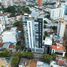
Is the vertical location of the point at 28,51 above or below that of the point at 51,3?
below

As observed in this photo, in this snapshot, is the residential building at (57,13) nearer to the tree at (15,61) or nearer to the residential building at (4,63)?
the tree at (15,61)

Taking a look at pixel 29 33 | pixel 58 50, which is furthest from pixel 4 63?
pixel 58 50

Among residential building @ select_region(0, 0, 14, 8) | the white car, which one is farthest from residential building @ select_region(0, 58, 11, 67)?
residential building @ select_region(0, 0, 14, 8)

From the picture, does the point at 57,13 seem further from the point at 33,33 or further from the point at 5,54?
the point at 5,54

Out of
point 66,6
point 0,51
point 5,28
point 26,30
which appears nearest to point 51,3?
point 66,6

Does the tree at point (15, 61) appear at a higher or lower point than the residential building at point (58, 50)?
lower

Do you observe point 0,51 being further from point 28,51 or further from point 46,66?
point 46,66

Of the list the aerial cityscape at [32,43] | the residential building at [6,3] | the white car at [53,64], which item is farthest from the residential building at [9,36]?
the residential building at [6,3]

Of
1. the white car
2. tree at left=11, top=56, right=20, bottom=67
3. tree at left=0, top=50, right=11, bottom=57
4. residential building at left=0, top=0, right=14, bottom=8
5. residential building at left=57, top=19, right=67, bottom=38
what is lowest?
the white car

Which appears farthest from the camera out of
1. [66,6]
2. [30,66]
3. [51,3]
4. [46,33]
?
[51,3]

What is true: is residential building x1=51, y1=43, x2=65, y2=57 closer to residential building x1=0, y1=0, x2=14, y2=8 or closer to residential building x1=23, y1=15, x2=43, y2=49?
residential building x1=23, y1=15, x2=43, y2=49

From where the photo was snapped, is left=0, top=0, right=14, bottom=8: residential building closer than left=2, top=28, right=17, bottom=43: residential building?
No
